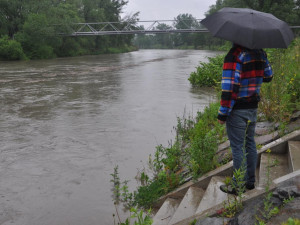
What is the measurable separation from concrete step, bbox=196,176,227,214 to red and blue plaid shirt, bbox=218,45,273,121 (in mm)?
913

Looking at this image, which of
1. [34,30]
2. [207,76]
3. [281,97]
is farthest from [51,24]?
[281,97]

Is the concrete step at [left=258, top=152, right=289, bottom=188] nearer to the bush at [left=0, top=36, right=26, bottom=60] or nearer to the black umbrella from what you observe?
the black umbrella

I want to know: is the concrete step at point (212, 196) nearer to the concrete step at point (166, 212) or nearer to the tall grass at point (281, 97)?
the concrete step at point (166, 212)

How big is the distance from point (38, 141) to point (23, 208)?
2.73 m

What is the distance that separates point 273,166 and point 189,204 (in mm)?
1080

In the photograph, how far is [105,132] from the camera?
7.23 m

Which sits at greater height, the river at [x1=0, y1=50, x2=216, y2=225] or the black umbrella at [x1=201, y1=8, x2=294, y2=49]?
the black umbrella at [x1=201, y1=8, x2=294, y2=49]

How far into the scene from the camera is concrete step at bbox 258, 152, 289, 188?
11.5ft

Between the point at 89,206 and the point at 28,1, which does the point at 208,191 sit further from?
the point at 28,1

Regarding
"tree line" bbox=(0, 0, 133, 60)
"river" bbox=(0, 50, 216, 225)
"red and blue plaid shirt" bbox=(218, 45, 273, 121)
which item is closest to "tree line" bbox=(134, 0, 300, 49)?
"tree line" bbox=(0, 0, 133, 60)

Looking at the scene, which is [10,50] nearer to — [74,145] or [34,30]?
[34,30]

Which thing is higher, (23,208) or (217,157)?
(217,157)

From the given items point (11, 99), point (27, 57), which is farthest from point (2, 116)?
point (27, 57)

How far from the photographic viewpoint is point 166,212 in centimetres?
382
